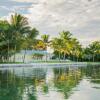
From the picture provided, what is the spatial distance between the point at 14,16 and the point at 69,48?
30.4 meters

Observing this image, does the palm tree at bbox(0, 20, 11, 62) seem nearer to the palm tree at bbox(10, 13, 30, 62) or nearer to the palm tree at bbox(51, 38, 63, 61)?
the palm tree at bbox(10, 13, 30, 62)

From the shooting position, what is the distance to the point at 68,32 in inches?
3014

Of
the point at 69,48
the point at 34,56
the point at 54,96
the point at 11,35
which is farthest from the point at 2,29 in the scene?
the point at 54,96

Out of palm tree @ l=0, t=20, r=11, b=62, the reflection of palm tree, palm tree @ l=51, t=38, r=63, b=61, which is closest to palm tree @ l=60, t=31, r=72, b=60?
palm tree @ l=51, t=38, r=63, b=61

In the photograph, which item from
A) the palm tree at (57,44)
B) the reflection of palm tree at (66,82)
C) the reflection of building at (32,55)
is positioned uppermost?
the palm tree at (57,44)

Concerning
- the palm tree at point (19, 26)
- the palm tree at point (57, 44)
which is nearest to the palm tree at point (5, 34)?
the palm tree at point (19, 26)

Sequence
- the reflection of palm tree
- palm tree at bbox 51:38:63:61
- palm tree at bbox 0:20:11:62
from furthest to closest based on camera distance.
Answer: palm tree at bbox 51:38:63:61 → palm tree at bbox 0:20:11:62 → the reflection of palm tree

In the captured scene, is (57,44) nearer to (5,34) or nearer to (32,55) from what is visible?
(32,55)

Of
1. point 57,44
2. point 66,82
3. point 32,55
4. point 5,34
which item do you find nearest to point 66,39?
point 57,44

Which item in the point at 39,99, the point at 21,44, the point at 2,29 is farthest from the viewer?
the point at 21,44

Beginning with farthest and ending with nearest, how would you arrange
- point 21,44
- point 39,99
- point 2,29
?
point 21,44
point 2,29
point 39,99

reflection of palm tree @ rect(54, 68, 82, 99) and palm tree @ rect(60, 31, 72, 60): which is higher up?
palm tree @ rect(60, 31, 72, 60)

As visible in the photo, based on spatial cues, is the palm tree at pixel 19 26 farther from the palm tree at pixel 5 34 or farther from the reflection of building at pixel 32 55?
the reflection of building at pixel 32 55

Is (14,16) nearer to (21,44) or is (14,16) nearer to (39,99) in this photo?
(21,44)
